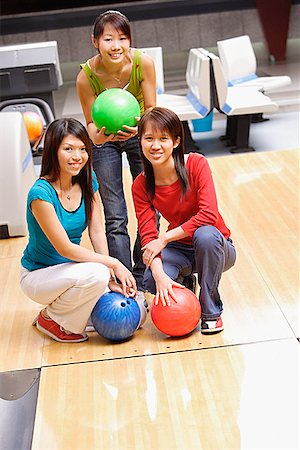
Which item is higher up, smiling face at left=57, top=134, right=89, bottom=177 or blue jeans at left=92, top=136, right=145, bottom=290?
smiling face at left=57, top=134, right=89, bottom=177

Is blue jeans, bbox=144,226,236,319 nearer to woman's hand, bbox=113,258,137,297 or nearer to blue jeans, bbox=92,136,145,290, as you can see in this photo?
woman's hand, bbox=113,258,137,297

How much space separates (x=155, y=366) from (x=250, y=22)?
8306mm

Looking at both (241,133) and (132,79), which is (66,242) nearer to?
(132,79)

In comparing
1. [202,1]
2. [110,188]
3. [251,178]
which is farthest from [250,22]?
[110,188]

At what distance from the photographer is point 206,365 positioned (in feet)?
9.82

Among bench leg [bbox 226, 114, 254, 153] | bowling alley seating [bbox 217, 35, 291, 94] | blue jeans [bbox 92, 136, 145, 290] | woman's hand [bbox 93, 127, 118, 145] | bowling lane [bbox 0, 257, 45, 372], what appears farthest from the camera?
bowling alley seating [bbox 217, 35, 291, 94]

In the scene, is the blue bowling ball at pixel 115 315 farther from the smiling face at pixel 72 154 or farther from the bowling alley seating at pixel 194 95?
the bowling alley seating at pixel 194 95

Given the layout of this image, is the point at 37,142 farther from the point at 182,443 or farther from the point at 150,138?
the point at 182,443

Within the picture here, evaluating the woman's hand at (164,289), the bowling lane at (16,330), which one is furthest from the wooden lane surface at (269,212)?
the bowling lane at (16,330)

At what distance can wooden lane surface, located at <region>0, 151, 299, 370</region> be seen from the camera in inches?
125

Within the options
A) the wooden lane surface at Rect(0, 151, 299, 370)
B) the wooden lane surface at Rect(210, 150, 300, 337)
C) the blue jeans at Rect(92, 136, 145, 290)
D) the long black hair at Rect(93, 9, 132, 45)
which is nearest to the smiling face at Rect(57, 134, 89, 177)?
the blue jeans at Rect(92, 136, 145, 290)

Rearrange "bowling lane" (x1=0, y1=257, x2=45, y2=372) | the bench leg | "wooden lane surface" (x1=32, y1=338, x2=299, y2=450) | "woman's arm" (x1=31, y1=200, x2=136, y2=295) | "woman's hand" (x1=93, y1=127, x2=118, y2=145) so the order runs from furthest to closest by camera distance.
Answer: the bench leg, "woman's hand" (x1=93, y1=127, x2=118, y2=145), "bowling lane" (x1=0, y1=257, x2=45, y2=372), "woman's arm" (x1=31, y1=200, x2=136, y2=295), "wooden lane surface" (x1=32, y1=338, x2=299, y2=450)

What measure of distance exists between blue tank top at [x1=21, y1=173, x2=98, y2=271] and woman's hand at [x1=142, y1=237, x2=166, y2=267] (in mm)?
276

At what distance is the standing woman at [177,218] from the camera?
123 inches
